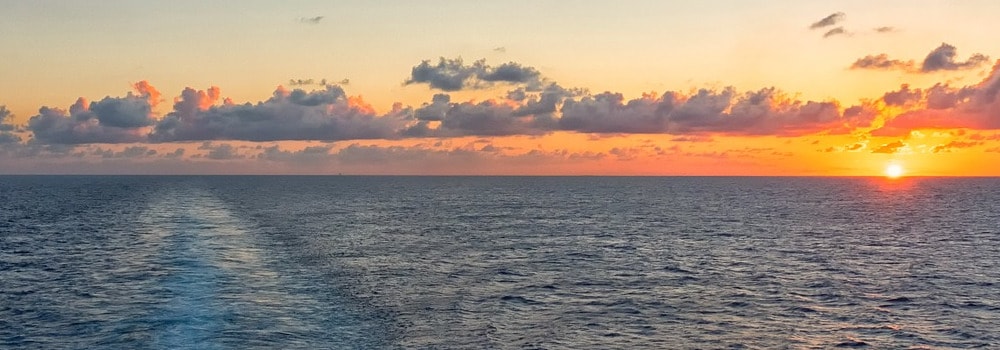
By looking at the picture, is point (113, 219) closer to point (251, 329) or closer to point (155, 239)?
point (155, 239)

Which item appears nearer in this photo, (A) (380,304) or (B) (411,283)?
(A) (380,304)

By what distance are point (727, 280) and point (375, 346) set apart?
108 ft

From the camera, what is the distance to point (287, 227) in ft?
377

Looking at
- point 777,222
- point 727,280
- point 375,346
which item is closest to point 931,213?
point 777,222

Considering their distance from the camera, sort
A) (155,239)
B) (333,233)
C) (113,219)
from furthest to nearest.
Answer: (113,219) < (333,233) < (155,239)

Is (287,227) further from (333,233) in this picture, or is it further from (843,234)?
(843,234)

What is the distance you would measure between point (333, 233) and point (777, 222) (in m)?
70.2

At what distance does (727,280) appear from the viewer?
6406 centimetres

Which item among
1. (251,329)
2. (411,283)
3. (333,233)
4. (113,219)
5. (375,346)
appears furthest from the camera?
(113,219)

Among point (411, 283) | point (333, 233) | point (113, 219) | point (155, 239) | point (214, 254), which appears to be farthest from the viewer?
point (113, 219)

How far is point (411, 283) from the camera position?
61625 mm

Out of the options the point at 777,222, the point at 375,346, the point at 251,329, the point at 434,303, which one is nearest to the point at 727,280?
the point at 434,303

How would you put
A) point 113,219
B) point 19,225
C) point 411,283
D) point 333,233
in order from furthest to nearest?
point 113,219, point 19,225, point 333,233, point 411,283

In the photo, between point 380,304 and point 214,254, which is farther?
point 214,254
